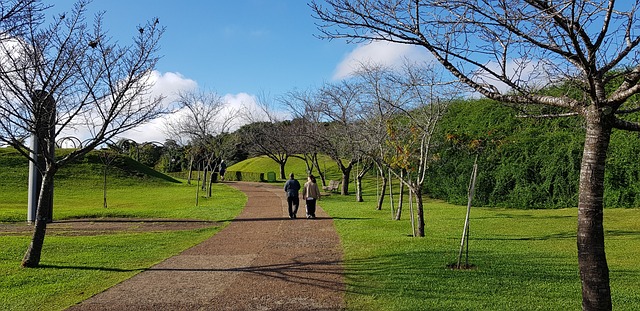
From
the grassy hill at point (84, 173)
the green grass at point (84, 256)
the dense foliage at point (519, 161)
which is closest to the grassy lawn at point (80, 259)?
the green grass at point (84, 256)

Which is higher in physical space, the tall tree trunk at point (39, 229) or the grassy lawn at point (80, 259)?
the tall tree trunk at point (39, 229)

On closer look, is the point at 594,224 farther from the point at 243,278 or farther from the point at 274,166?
the point at 274,166

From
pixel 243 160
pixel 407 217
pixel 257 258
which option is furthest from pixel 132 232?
pixel 243 160

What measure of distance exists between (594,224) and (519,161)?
18177mm

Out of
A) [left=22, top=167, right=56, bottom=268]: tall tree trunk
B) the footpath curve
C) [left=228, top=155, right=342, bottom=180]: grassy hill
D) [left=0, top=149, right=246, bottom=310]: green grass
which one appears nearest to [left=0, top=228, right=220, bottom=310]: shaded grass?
[left=0, top=149, right=246, bottom=310]: green grass

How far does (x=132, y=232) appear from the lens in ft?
42.9

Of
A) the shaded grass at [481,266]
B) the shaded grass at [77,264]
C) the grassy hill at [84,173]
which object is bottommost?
the shaded grass at [77,264]

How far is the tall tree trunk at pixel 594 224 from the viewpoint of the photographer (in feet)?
12.9

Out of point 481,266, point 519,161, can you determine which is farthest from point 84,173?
point 481,266

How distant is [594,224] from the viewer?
12.9ft

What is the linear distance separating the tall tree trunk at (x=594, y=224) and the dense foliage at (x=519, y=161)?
13.2m

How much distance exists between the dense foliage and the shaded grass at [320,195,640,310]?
11.7 feet

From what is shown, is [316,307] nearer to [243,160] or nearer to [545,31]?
[545,31]

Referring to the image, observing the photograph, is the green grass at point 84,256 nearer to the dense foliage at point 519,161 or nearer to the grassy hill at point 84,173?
the grassy hill at point 84,173
